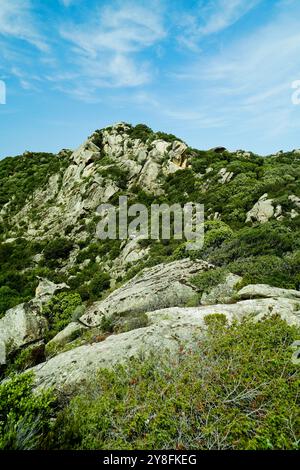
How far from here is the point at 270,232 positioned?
17.8 metres

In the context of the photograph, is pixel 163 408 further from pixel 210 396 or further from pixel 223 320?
pixel 223 320

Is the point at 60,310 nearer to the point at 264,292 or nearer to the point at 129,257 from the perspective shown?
the point at 129,257

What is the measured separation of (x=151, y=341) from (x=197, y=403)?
2740 mm

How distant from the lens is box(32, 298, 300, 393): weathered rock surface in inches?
319

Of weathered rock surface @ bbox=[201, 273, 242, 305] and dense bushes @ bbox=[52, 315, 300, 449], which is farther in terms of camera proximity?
weathered rock surface @ bbox=[201, 273, 242, 305]

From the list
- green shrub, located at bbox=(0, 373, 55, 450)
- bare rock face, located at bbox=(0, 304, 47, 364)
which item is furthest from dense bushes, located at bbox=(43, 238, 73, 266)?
green shrub, located at bbox=(0, 373, 55, 450)

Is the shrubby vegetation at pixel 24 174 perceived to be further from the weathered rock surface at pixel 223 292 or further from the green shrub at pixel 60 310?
the weathered rock surface at pixel 223 292

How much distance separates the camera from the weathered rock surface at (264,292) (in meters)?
11.2

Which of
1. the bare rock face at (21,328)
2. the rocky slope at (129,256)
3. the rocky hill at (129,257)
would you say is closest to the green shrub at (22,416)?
the rocky hill at (129,257)

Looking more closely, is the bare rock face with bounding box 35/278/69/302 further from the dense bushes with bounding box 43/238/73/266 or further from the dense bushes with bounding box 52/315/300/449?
the dense bushes with bounding box 52/315/300/449

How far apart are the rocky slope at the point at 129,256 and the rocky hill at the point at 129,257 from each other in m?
0.07

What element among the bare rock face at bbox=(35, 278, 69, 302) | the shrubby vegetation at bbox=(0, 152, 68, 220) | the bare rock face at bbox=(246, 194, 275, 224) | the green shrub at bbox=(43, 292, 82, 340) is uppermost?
the shrubby vegetation at bbox=(0, 152, 68, 220)

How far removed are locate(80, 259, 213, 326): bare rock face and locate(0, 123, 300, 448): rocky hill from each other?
0.06 m

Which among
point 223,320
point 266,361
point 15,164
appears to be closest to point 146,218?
point 223,320
